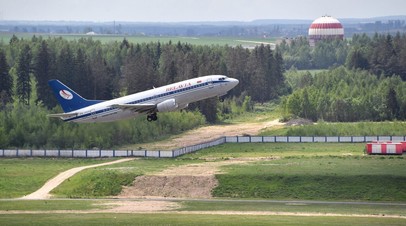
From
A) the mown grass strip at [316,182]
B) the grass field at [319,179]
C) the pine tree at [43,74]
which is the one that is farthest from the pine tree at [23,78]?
the mown grass strip at [316,182]

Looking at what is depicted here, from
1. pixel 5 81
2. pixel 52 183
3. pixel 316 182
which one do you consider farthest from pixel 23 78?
pixel 316 182

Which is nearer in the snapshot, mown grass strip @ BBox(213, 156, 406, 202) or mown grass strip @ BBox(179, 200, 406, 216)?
mown grass strip @ BBox(179, 200, 406, 216)

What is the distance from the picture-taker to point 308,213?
9569 centimetres

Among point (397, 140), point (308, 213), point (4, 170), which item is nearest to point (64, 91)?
point (4, 170)

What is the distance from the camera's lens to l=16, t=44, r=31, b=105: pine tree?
182000 millimetres

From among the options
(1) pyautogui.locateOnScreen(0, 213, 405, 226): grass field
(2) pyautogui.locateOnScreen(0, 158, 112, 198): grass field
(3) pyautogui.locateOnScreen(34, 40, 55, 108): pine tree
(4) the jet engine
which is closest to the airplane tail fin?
(4) the jet engine

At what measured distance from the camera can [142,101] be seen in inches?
5399

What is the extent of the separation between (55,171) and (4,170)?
5.12 metres

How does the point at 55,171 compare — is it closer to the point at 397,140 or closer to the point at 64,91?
the point at 64,91

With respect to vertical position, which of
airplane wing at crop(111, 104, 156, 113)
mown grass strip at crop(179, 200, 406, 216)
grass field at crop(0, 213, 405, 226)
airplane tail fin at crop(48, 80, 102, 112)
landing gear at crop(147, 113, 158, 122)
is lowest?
mown grass strip at crop(179, 200, 406, 216)

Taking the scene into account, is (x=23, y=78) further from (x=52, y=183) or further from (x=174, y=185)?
(x=174, y=185)

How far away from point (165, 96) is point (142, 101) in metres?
2.85

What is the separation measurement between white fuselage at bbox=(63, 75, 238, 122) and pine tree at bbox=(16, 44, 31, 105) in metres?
43.6

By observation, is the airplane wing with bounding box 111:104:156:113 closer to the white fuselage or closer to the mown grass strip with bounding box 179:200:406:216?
the white fuselage
